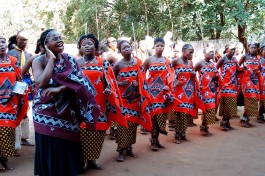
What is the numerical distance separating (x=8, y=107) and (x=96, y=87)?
1.40 metres

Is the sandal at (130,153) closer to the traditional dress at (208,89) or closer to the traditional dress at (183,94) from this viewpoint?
the traditional dress at (183,94)

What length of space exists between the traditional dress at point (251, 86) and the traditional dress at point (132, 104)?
128 inches

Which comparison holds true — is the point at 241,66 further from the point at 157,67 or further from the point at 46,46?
the point at 46,46

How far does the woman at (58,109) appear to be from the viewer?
289 cm

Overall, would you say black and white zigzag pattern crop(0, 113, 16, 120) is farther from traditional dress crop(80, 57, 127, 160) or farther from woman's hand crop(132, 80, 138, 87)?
woman's hand crop(132, 80, 138, 87)

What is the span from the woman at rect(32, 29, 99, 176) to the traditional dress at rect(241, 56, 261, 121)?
208 inches

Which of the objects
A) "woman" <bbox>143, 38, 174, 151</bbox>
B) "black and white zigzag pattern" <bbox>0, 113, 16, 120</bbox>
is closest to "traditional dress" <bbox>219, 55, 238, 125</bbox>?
"woman" <bbox>143, 38, 174, 151</bbox>

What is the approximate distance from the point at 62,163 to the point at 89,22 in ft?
58.0

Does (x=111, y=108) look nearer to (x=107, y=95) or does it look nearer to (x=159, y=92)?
(x=107, y=95)

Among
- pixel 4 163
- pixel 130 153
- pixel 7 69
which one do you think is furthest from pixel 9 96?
pixel 130 153

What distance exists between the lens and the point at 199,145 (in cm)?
597

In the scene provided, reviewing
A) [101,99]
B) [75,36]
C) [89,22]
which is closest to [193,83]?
[101,99]

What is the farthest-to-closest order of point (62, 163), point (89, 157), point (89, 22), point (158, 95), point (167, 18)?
point (89, 22)
point (167, 18)
point (158, 95)
point (89, 157)
point (62, 163)

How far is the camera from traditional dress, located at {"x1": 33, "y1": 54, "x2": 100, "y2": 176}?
2.91 m
